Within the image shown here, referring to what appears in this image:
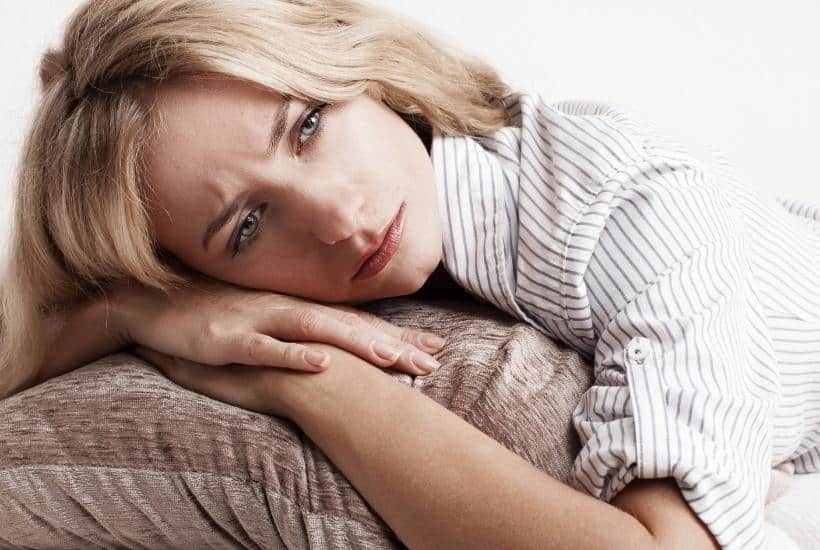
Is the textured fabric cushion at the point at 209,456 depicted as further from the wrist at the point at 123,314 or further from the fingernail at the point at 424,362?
the wrist at the point at 123,314

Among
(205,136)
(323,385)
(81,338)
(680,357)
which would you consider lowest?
(81,338)

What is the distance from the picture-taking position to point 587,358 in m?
1.25

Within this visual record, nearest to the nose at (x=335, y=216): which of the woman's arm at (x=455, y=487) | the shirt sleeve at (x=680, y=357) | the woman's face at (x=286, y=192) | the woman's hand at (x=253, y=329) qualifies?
the woman's face at (x=286, y=192)

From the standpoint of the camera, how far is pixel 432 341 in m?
1.20

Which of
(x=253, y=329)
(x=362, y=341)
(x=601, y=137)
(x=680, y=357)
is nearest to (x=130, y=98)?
(x=253, y=329)

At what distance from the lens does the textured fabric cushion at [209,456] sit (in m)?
1.03

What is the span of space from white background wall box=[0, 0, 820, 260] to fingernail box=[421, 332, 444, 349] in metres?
1.09

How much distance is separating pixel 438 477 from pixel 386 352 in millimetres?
224

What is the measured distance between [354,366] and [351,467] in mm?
138

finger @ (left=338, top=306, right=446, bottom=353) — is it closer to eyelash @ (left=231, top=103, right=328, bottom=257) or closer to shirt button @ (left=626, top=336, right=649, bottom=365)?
eyelash @ (left=231, top=103, right=328, bottom=257)

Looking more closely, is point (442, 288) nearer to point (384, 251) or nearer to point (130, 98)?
point (384, 251)

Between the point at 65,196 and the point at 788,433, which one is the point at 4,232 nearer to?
the point at 65,196

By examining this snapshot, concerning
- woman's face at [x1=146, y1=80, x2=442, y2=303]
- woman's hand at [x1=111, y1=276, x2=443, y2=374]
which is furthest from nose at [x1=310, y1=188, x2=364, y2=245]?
woman's hand at [x1=111, y1=276, x2=443, y2=374]

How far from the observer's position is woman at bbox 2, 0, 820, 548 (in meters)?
0.96
